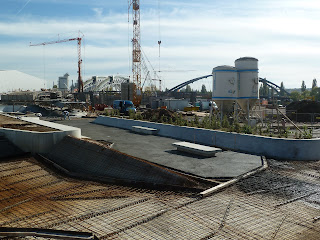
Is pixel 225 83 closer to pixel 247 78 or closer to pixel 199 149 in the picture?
pixel 247 78

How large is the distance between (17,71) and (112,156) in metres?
201

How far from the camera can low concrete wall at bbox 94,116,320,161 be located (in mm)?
15375

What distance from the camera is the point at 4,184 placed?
12.9m

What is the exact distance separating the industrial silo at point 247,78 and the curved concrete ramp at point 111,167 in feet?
49.8

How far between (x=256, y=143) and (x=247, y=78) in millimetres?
11163

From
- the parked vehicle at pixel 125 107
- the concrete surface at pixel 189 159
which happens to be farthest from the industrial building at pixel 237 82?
the parked vehicle at pixel 125 107

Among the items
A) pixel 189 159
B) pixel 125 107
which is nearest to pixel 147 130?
pixel 189 159

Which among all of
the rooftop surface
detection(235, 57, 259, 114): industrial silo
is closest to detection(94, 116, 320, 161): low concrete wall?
the rooftop surface

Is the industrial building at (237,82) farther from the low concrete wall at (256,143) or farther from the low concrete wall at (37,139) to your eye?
the low concrete wall at (37,139)

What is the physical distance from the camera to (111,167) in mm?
14016

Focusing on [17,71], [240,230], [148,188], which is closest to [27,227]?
[148,188]

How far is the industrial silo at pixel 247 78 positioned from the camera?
26219mm

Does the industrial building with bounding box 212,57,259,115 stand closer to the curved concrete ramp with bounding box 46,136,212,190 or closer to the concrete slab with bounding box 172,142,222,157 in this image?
the concrete slab with bounding box 172,142,222,157

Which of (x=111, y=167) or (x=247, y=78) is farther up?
(x=247, y=78)
